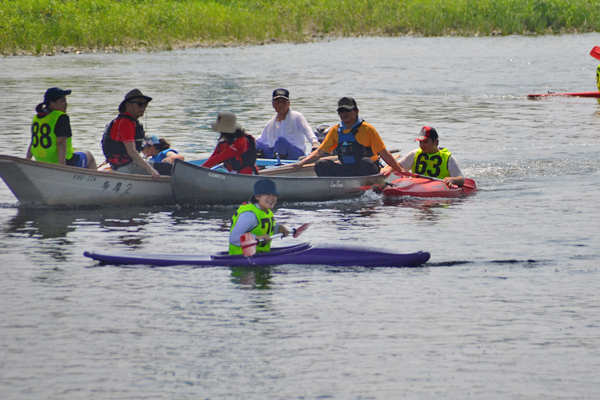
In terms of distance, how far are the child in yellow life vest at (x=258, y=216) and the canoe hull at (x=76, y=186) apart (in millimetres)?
3314

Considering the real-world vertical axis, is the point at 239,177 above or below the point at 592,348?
above

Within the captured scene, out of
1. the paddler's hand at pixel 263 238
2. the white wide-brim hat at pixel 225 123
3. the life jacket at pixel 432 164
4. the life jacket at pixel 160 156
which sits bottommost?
the paddler's hand at pixel 263 238

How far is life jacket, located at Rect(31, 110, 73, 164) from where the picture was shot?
31.8 feet

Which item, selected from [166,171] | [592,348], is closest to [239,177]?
[166,171]

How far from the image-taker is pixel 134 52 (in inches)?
1470

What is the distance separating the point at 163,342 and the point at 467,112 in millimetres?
16255

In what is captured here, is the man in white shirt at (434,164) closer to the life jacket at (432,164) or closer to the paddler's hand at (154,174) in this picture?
the life jacket at (432,164)

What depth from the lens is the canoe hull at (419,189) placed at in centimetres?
1103

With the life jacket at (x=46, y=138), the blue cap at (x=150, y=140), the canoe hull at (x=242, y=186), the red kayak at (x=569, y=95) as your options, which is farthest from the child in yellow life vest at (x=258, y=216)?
the red kayak at (x=569, y=95)

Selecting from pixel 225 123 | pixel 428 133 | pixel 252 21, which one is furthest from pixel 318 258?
pixel 252 21

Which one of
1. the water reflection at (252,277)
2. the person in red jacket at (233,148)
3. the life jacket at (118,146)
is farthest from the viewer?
the life jacket at (118,146)

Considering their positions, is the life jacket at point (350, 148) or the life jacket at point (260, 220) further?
the life jacket at point (350, 148)

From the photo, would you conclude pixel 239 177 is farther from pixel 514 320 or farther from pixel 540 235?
pixel 514 320

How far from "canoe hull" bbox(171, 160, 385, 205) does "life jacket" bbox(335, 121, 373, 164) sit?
0.30 m
